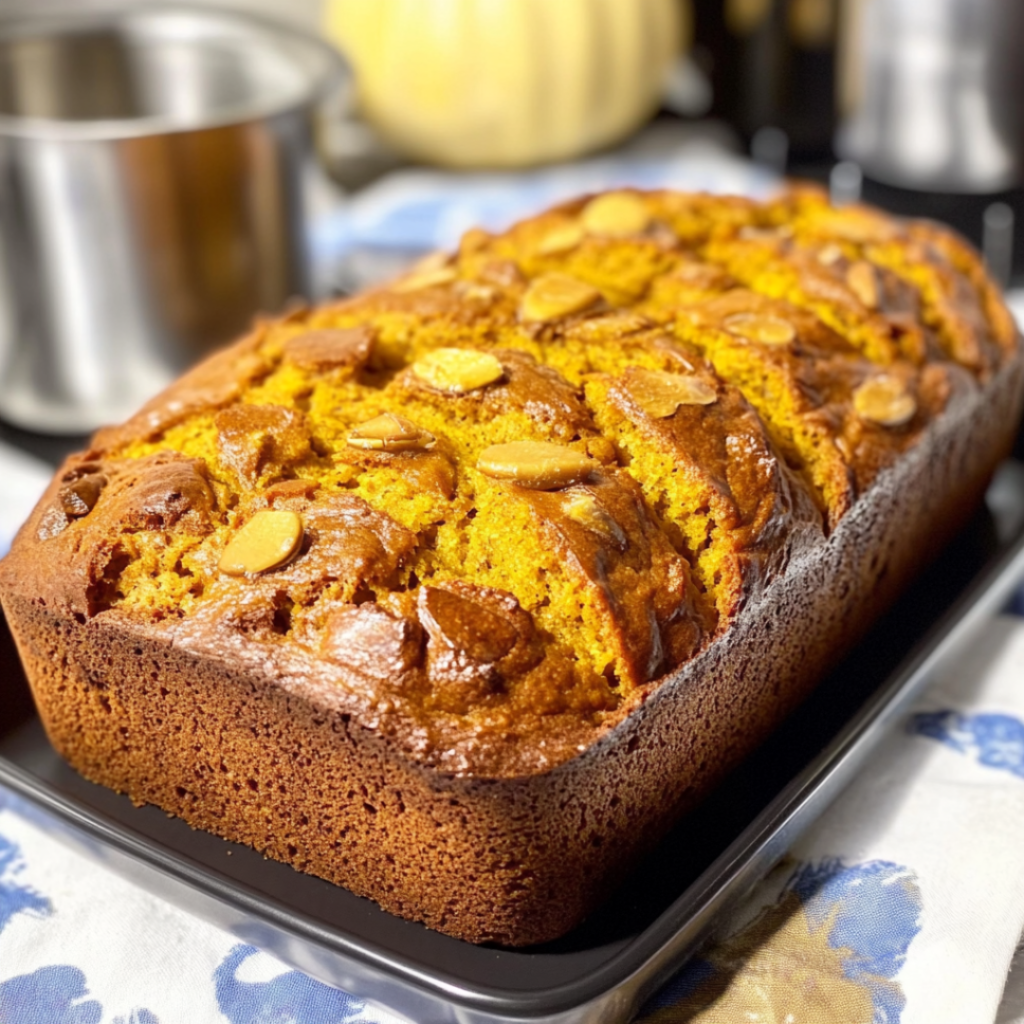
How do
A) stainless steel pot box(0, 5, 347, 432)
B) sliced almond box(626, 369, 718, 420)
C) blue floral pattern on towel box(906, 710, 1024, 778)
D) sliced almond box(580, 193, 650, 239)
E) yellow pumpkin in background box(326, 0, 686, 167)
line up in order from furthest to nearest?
yellow pumpkin in background box(326, 0, 686, 167) < stainless steel pot box(0, 5, 347, 432) < sliced almond box(580, 193, 650, 239) < blue floral pattern on towel box(906, 710, 1024, 778) < sliced almond box(626, 369, 718, 420)

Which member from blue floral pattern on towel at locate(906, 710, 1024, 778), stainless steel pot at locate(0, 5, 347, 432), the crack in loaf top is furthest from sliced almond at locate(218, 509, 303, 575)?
stainless steel pot at locate(0, 5, 347, 432)

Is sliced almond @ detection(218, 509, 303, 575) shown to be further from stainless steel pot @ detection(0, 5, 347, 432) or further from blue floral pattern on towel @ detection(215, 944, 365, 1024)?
stainless steel pot @ detection(0, 5, 347, 432)

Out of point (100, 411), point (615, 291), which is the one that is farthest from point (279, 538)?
point (100, 411)

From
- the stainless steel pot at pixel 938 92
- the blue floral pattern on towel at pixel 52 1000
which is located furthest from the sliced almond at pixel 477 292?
the stainless steel pot at pixel 938 92

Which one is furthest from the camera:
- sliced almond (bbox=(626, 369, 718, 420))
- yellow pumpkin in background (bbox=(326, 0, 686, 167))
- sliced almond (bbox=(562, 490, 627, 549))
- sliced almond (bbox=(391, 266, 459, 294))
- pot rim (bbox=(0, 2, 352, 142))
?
yellow pumpkin in background (bbox=(326, 0, 686, 167))

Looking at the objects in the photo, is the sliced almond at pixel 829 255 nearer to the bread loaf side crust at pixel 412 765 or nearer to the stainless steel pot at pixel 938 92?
the bread loaf side crust at pixel 412 765

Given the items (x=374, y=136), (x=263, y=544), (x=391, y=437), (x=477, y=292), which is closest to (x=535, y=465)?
(x=391, y=437)

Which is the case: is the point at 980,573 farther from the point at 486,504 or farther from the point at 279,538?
the point at 279,538

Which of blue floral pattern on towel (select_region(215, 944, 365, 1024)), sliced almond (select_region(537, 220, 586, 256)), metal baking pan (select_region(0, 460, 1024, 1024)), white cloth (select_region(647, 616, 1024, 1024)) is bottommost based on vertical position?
white cloth (select_region(647, 616, 1024, 1024))
